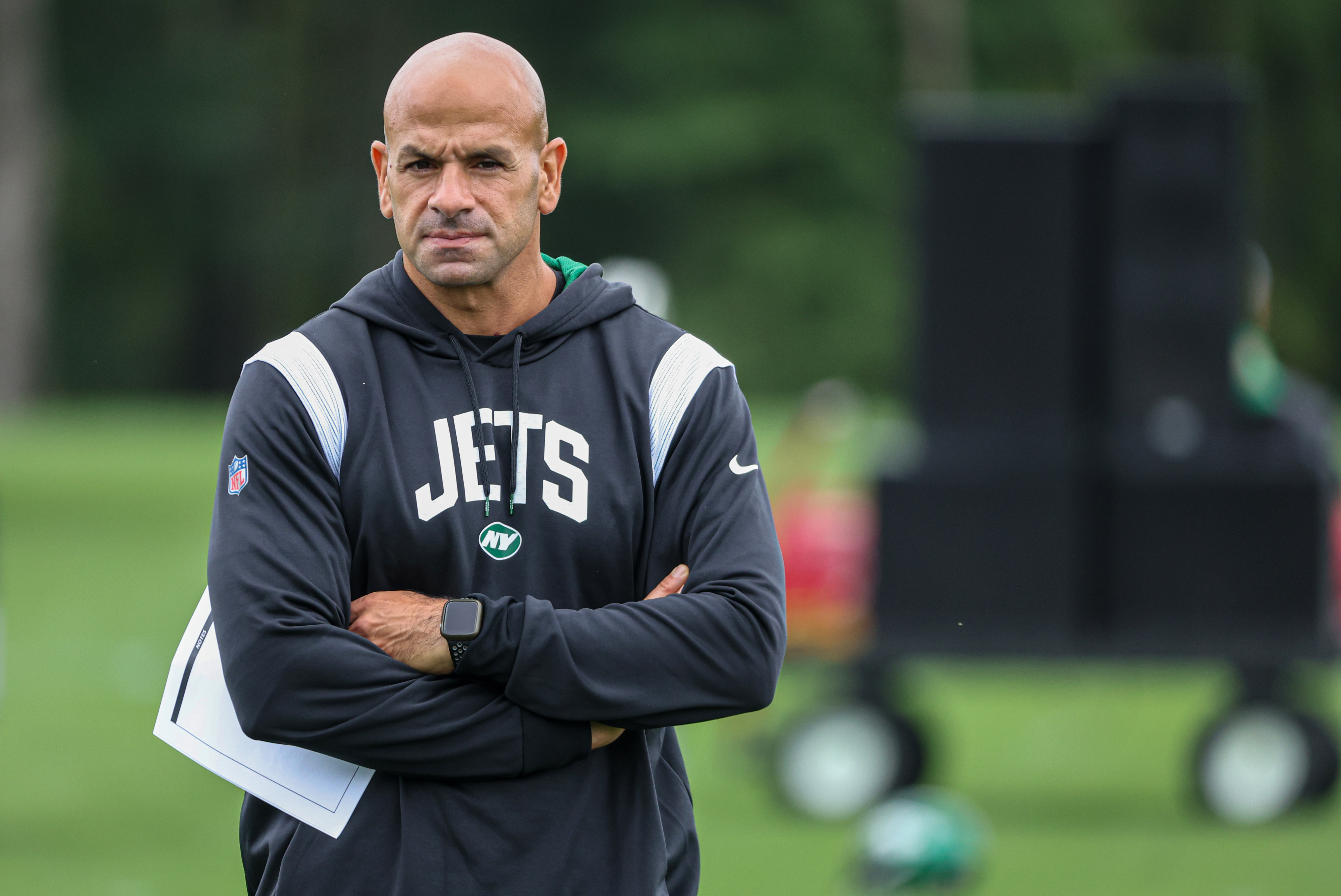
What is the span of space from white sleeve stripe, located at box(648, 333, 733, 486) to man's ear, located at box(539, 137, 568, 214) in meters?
0.29

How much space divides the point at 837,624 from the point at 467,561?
20.3ft

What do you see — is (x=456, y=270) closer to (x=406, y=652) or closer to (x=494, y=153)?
(x=494, y=153)

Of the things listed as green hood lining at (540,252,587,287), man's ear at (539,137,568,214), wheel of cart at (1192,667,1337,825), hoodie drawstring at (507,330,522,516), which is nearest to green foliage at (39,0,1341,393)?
wheel of cart at (1192,667,1337,825)

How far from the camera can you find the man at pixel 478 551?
9.68 ft

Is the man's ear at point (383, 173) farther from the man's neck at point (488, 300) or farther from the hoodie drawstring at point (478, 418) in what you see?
the hoodie drawstring at point (478, 418)

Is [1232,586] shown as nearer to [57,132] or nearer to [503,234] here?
[503,234]

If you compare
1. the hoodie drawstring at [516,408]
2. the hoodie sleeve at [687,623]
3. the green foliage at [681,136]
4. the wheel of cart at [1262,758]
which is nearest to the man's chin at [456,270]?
the hoodie drawstring at [516,408]

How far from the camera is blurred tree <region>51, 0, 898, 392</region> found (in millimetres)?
39500

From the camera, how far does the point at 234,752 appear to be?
3053 millimetres

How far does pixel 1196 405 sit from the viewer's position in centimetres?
848

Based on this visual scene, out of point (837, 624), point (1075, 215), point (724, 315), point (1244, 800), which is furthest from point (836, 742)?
point (724, 315)

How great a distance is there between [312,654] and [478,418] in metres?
0.41

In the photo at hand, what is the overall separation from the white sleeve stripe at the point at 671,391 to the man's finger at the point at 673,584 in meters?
0.14

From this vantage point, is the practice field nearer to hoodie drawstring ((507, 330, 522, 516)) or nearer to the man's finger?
the man's finger
